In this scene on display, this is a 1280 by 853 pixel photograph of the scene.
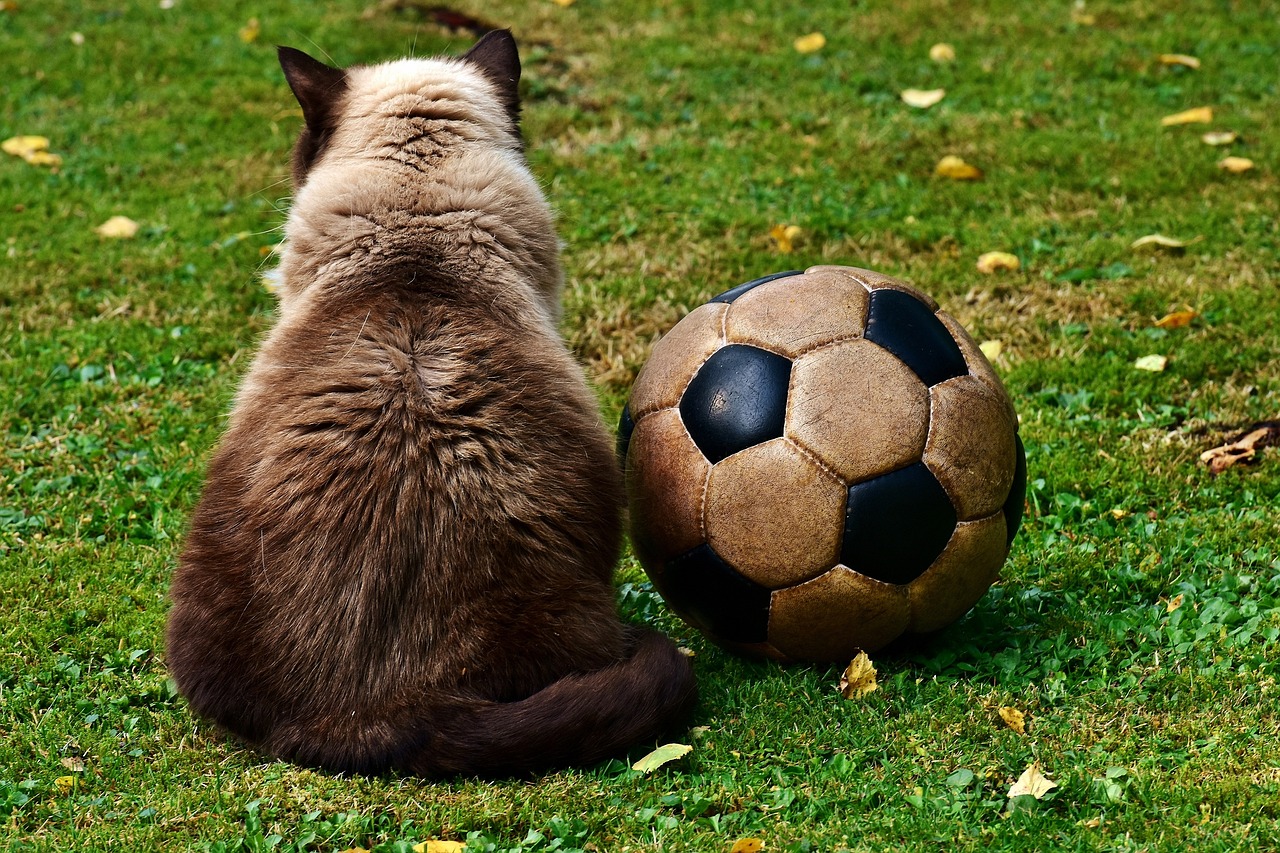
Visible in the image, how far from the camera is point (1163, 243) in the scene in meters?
6.78

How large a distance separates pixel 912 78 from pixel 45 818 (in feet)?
25.6

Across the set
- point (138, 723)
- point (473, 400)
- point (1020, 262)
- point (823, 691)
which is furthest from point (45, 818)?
point (1020, 262)

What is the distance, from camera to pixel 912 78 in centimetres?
925

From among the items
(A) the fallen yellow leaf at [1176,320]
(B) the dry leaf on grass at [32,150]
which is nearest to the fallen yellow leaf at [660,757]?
(A) the fallen yellow leaf at [1176,320]

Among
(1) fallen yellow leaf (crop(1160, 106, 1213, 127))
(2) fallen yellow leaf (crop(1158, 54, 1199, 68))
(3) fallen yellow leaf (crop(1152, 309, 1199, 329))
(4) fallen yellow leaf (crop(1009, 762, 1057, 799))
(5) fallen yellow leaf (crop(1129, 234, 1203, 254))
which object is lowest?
(3) fallen yellow leaf (crop(1152, 309, 1199, 329))

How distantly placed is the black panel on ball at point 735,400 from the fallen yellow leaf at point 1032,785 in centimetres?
114

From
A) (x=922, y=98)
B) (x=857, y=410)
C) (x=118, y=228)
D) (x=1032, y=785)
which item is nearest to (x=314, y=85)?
(x=857, y=410)

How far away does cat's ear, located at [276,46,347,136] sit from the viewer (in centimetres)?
436

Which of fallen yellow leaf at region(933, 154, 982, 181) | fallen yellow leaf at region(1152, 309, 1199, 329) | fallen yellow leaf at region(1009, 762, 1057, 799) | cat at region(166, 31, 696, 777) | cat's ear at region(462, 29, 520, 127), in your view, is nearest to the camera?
fallen yellow leaf at region(1009, 762, 1057, 799)

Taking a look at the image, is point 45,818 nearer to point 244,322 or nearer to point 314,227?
point 314,227

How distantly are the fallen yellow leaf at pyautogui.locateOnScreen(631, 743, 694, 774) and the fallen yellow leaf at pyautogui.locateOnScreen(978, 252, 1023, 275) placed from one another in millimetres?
4045

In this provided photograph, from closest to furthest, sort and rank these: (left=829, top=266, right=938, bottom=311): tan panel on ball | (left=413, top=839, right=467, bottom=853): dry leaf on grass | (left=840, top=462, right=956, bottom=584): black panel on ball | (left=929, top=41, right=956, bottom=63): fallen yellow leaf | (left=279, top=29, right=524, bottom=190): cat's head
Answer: (left=413, top=839, right=467, bottom=853): dry leaf on grass < (left=840, top=462, right=956, bottom=584): black panel on ball < (left=829, top=266, right=938, bottom=311): tan panel on ball < (left=279, top=29, right=524, bottom=190): cat's head < (left=929, top=41, right=956, bottom=63): fallen yellow leaf

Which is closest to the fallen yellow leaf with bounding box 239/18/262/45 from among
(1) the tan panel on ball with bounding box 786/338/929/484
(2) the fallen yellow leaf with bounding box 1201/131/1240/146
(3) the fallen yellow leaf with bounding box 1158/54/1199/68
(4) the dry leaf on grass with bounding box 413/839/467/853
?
(3) the fallen yellow leaf with bounding box 1158/54/1199/68

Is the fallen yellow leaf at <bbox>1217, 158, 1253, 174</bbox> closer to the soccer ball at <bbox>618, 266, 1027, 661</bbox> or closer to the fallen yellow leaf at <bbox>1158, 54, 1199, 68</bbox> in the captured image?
the fallen yellow leaf at <bbox>1158, 54, 1199, 68</bbox>
